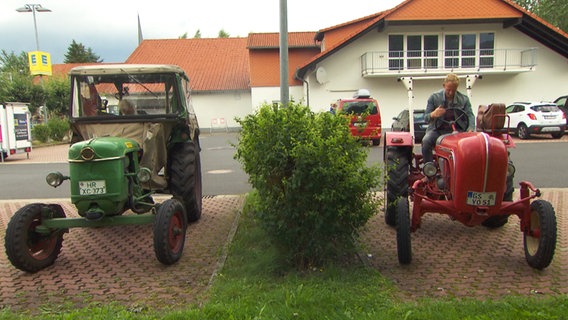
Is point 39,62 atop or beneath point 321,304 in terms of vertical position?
atop

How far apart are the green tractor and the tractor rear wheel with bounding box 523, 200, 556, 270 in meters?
3.60

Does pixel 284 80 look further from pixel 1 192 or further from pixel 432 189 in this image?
pixel 1 192

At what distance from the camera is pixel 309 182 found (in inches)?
156

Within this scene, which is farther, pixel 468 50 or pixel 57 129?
pixel 57 129

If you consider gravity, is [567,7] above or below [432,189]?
above

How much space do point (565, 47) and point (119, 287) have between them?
2812 cm

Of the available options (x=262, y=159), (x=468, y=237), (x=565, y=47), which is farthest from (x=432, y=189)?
(x=565, y=47)

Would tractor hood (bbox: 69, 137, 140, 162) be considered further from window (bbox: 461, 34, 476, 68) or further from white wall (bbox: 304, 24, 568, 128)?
window (bbox: 461, 34, 476, 68)

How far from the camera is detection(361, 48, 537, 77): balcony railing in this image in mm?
25344

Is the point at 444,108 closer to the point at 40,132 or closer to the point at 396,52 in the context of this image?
the point at 396,52

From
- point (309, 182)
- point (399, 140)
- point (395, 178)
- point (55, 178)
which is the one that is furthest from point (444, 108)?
point (55, 178)

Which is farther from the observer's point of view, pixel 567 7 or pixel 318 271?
pixel 567 7

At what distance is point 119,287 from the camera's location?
13.7ft

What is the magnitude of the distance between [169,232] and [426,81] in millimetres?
24281
